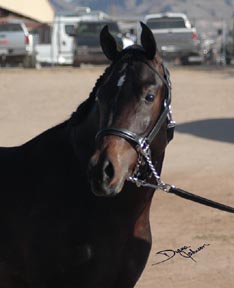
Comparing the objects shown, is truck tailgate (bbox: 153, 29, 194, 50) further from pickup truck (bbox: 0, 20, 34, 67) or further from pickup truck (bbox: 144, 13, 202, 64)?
pickup truck (bbox: 0, 20, 34, 67)

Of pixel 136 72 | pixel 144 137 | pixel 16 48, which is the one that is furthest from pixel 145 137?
pixel 16 48

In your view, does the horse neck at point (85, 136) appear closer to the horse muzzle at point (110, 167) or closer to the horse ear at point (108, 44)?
the horse ear at point (108, 44)

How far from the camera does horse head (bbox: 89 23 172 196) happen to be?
3877 millimetres

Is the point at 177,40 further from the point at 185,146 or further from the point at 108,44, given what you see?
the point at 108,44

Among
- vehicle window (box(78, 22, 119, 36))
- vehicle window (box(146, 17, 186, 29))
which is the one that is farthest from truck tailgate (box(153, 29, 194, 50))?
vehicle window (box(78, 22, 119, 36))

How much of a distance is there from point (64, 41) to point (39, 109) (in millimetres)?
14427

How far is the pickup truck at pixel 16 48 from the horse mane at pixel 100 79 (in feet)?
86.0

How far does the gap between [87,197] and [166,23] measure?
28.9 metres

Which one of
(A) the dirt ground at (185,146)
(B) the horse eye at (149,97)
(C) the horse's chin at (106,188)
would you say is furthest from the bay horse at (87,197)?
(A) the dirt ground at (185,146)

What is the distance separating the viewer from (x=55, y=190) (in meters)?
4.45

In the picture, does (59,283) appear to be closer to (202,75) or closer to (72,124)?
(72,124)

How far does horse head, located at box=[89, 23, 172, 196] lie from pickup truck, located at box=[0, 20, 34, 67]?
26426mm

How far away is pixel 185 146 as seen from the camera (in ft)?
55.1

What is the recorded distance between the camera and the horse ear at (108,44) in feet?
14.3
